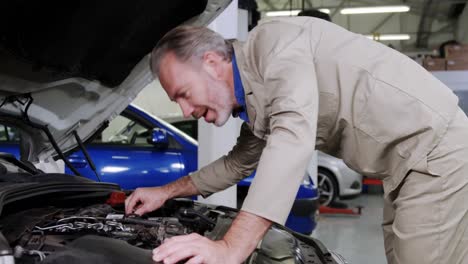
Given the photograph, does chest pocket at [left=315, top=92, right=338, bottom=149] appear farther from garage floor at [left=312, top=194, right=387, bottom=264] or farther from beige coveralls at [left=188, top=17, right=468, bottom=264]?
garage floor at [left=312, top=194, right=387, bottom=264]

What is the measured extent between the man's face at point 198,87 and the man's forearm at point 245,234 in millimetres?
376

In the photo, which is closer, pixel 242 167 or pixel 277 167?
pixel 277 167

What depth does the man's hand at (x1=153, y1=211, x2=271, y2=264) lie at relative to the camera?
48.0 inches

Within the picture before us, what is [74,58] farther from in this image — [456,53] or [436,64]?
[456,53]

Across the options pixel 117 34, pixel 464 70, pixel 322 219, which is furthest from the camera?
pixel 464 70

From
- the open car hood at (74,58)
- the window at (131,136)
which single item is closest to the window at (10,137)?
the window at (131,136)

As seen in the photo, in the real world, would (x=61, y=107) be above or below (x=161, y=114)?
above

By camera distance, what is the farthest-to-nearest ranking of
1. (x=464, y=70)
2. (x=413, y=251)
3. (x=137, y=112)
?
(x=464, y=70) < (x=137, y=112) < (x=413, y=251)

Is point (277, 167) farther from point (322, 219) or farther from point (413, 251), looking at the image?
point (322, 219)

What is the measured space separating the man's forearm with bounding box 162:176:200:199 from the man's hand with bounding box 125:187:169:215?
0.02m

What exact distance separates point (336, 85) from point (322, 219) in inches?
193

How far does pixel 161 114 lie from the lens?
10.5 m

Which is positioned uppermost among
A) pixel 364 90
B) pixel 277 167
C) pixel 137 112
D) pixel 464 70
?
pixel 364 90

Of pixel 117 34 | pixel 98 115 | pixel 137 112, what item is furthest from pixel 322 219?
pixel 117 34
